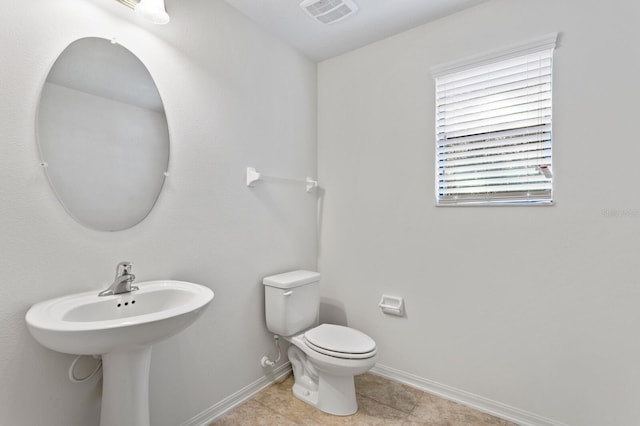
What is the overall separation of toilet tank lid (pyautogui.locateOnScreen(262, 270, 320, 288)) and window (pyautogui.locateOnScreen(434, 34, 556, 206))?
1.00 m

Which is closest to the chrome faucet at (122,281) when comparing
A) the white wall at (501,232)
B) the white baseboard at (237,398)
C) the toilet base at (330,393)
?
the white baseboard at (237,398)

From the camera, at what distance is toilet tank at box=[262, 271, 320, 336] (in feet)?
6.56

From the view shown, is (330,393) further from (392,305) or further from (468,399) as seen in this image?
(468,399)

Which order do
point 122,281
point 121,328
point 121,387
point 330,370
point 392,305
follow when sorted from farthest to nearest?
point 392,305 → point 330,370 → point 122,281 → point 121,387 → point 121,328

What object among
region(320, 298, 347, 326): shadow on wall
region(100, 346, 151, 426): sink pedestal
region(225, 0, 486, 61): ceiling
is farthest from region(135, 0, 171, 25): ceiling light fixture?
region(320, 298, 347, 326): shadow on wall

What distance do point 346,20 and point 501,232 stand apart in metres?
1.63

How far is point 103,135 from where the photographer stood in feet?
4.52

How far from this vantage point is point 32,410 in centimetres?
115

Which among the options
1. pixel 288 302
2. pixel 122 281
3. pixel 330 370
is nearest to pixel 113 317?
pixel 122 281

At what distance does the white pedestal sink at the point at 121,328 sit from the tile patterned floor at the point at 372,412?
2.38ft

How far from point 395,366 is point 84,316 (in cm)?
189

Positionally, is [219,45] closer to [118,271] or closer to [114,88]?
[114,88]

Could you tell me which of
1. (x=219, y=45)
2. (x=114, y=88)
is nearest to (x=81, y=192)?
(x=114, y=88)

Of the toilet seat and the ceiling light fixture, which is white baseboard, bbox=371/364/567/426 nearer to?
the toilet seat
